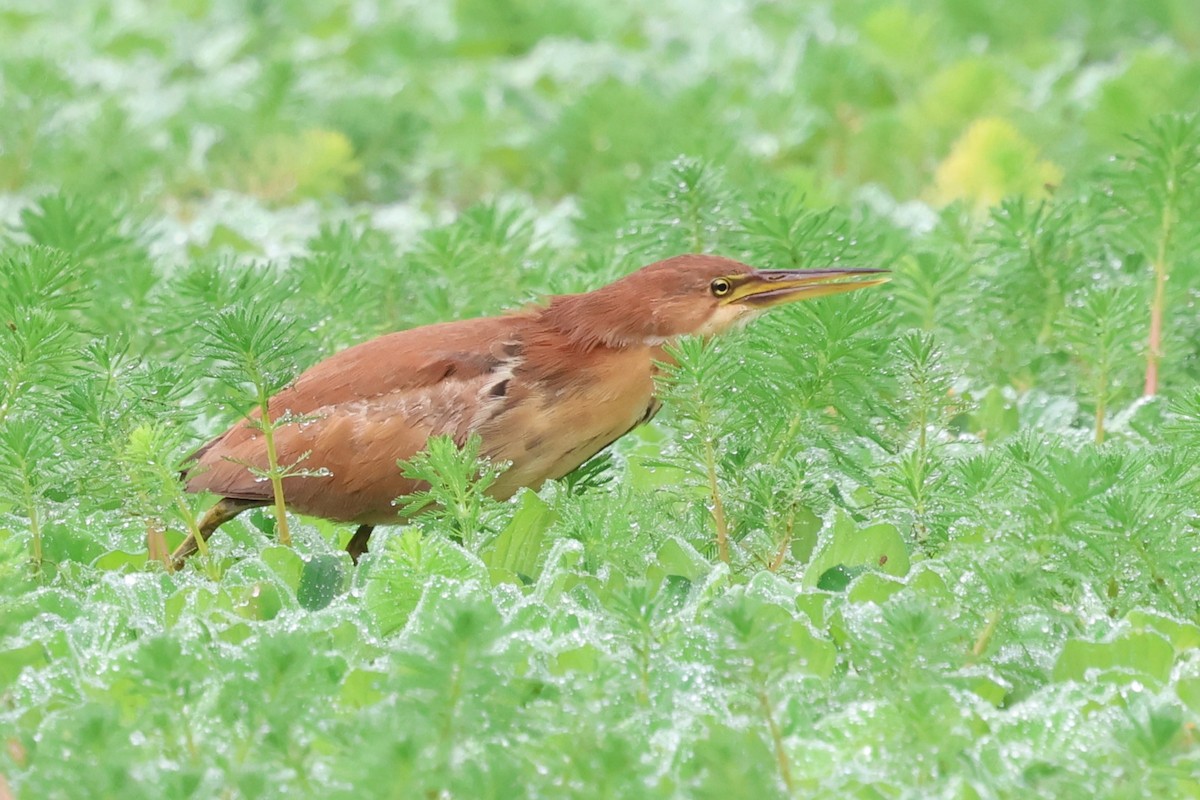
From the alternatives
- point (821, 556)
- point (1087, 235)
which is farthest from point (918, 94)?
point (821, 556)

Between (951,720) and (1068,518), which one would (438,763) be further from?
(1068,518)

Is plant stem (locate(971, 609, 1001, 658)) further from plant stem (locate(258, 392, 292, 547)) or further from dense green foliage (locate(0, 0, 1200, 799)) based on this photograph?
plant stem (locate(258, 392, 292, 547))

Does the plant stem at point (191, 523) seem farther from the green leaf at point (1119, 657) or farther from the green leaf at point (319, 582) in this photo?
the green leaf at point (1119, 657)

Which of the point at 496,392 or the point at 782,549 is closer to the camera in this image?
the point at 782,549

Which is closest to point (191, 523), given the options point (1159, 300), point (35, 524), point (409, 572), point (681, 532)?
point (35, 524)

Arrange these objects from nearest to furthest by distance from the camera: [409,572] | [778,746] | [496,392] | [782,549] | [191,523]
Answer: [778,746] < [409,572] < [191,523] < [782,549] < [496,392]

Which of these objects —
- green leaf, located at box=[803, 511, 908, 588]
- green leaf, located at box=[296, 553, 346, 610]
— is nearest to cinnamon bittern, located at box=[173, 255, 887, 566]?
green leaf, located at box=[296, 553, 346, 610]

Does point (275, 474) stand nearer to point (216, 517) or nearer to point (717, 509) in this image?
point (216, 517)
